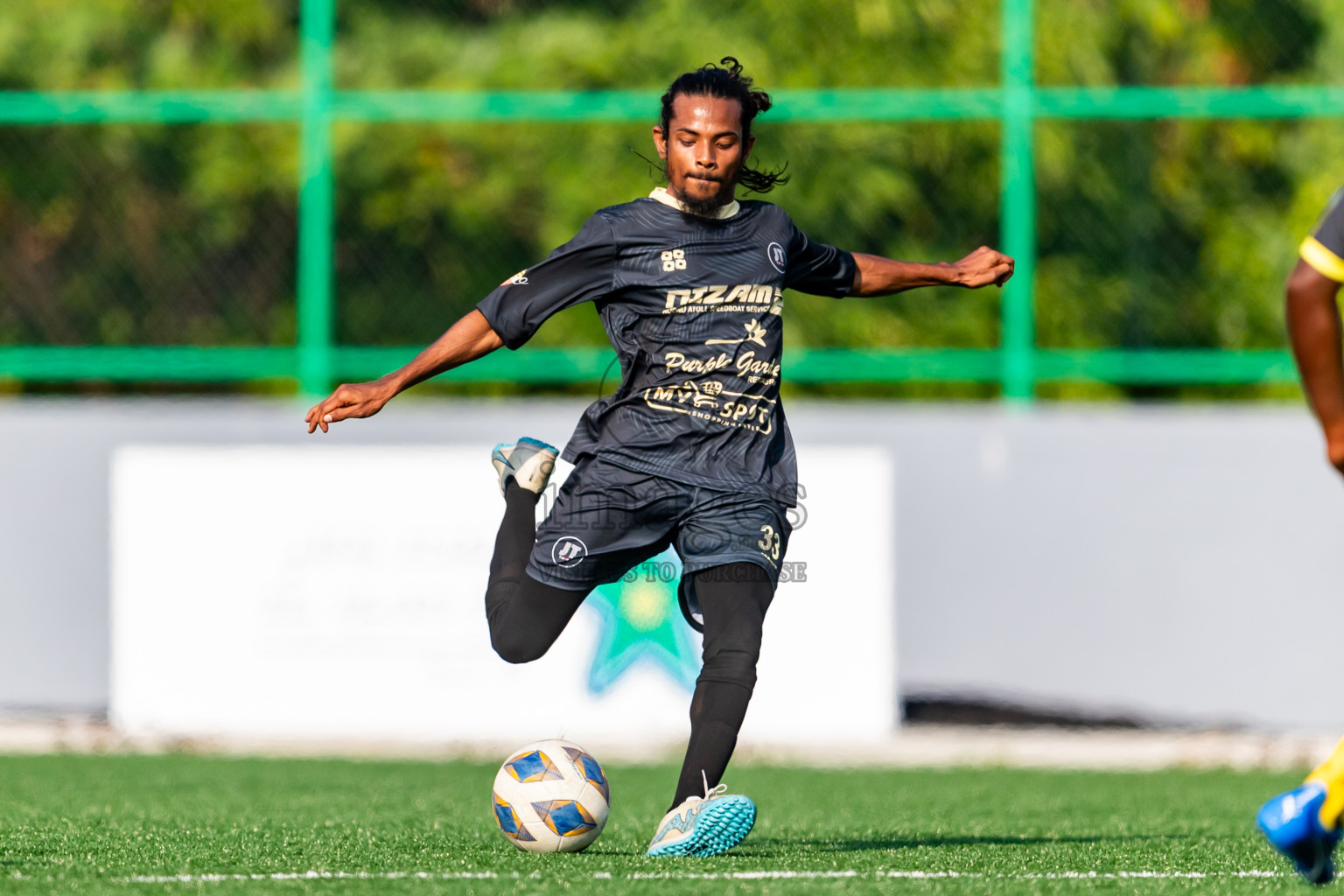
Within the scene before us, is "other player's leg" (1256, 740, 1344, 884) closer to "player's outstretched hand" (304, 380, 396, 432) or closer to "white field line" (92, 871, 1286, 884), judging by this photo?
"white field line" (92, 871, 1286, 884)

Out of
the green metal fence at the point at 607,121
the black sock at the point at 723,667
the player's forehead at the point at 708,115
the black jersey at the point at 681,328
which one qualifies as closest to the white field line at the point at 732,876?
the black sock at the point at 723,667

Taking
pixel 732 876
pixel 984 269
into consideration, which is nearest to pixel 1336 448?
pixel 732 876

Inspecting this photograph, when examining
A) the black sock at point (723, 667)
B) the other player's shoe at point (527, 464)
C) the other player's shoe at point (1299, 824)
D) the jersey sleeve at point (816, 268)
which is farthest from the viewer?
the other player's shoe at point (527, 464)

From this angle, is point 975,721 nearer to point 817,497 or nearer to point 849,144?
point 817,497

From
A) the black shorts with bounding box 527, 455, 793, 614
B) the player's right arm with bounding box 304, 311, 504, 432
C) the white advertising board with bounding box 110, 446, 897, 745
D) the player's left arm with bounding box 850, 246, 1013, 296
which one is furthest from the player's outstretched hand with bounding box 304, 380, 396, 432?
the white advertising board with bounding box 110, 446, 897, 745

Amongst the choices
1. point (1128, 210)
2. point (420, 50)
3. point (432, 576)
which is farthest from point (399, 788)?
point (420, 50)

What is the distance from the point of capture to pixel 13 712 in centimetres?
966

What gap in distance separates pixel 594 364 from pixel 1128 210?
307 cm

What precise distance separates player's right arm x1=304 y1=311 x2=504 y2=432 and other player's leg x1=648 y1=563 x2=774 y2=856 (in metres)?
0.83

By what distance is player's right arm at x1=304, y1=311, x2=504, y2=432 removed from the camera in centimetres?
463

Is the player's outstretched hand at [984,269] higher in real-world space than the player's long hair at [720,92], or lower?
lower

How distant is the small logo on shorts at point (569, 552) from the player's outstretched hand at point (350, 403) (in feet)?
1.99

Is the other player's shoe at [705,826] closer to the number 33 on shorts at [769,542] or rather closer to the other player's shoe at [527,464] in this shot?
the number 33 on shorts at [769,542]

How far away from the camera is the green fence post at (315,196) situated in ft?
33.1
